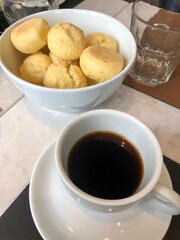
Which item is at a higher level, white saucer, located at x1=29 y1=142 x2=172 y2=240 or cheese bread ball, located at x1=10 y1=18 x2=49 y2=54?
cheese bread ball, located at x1=10 y1=18 x2=49 y2=54

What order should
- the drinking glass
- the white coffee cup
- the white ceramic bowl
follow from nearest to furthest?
the white coffee cup < the white ceramic bowl < the drinking glass

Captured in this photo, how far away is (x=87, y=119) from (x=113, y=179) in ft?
0.30

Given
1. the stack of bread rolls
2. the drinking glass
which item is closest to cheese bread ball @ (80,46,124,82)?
the stack of bread rolls

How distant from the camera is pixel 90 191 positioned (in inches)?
14.4

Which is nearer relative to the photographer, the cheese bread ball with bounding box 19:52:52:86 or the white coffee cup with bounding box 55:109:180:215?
the white coffee cup with bounding box 55:109:180:215

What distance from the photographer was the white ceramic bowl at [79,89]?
44cm

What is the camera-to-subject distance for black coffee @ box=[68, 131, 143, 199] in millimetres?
372

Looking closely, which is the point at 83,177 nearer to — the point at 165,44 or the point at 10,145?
the point at 10,145

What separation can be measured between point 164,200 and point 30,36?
0.33 m

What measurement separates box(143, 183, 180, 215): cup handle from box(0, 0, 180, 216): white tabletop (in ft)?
0.38

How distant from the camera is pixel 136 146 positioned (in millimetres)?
407

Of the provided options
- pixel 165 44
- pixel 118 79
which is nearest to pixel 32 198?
pixel 118 79

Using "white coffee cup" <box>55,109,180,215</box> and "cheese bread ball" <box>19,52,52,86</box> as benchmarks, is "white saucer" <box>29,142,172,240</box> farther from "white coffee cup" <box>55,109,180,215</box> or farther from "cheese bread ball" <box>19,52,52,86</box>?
"cheese bread ball" <box>19,52,52,86</box>

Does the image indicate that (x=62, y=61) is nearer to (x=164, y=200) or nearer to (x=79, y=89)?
(x=79, y=89)
